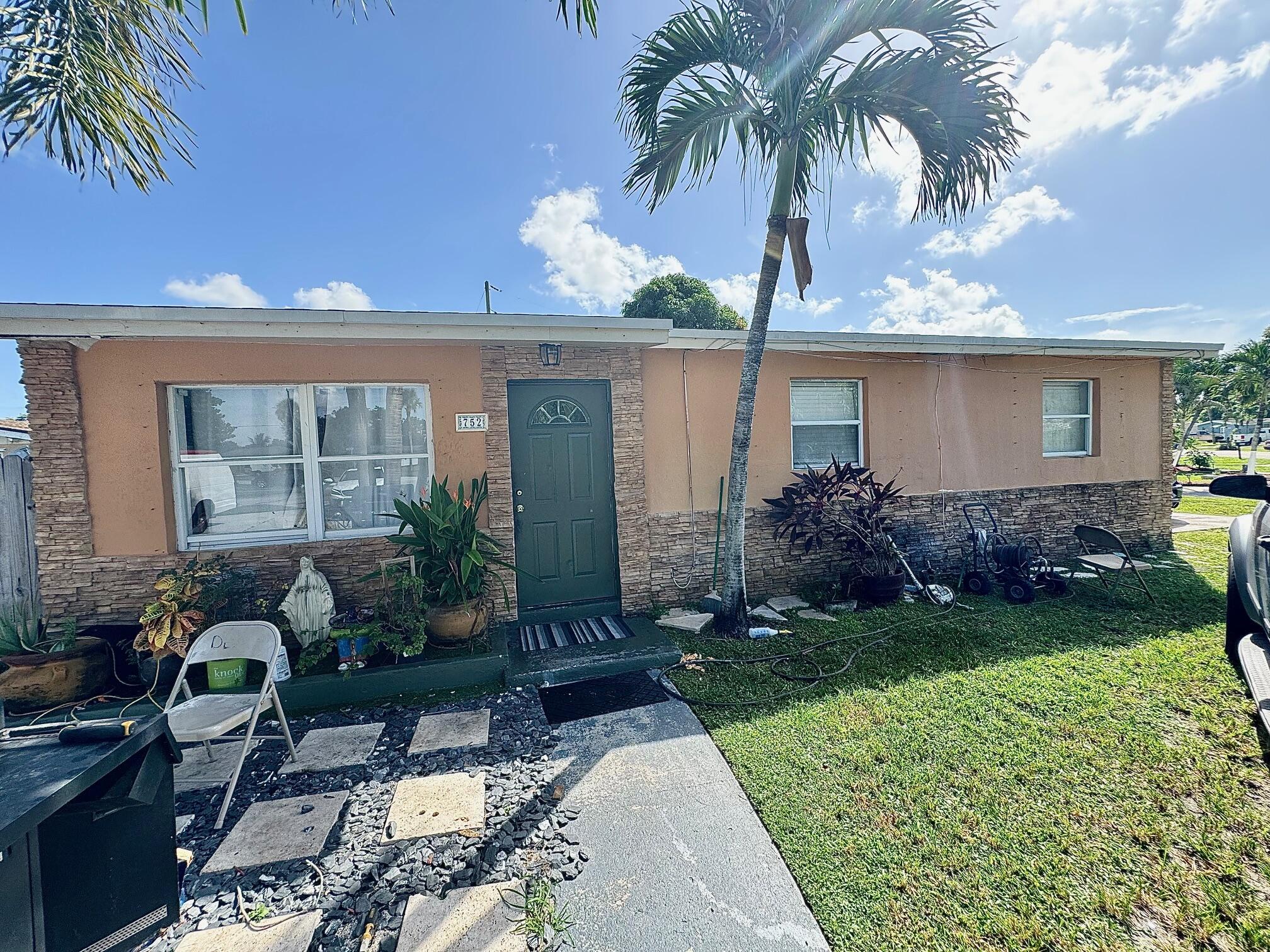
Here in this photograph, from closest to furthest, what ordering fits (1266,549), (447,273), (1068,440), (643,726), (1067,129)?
(1266,549), (643,726), (1067,129), (1068,440), (447,273)

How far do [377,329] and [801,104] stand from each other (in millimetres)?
4057

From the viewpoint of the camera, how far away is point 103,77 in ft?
11.3

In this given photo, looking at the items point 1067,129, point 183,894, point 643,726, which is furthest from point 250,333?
point 1067,129

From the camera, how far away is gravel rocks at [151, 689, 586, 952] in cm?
203

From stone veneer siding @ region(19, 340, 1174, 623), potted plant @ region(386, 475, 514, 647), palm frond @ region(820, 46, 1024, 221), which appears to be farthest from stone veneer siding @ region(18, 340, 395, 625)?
palm frond @ region(820, 46, 1024, 221)

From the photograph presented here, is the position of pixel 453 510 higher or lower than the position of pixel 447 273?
lower

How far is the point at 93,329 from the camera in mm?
3844

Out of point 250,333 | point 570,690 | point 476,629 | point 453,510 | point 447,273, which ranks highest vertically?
point 447,273

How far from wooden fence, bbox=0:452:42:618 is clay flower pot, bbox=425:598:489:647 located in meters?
3.29

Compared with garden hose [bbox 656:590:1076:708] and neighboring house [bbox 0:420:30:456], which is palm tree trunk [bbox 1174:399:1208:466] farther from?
neighboring house [bbox 0:420:30:456]

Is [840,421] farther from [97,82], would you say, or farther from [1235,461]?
[1235,461]

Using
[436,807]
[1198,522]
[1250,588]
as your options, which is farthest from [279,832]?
[1198,522]

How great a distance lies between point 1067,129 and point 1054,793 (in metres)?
7.63

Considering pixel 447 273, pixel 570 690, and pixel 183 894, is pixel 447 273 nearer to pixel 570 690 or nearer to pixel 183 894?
pixel 570 690
